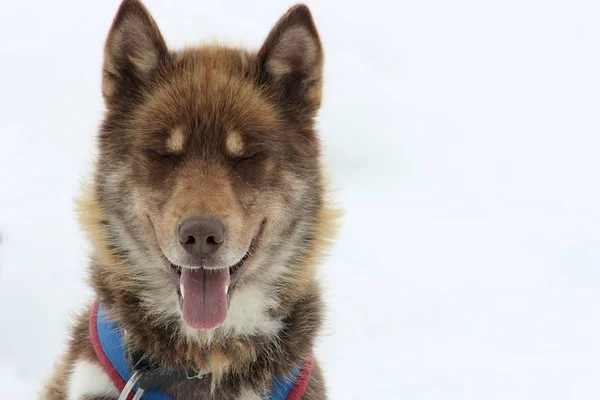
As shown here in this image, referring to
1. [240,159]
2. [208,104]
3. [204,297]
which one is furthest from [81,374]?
[208,104]

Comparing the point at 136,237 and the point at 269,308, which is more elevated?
the point at 136,237

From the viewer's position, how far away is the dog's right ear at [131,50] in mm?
3156

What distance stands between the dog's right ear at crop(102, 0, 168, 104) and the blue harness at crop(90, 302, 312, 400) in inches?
43.7

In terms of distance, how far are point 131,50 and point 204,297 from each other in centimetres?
130

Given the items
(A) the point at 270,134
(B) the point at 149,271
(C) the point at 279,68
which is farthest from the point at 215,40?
(B) the point at 149,271

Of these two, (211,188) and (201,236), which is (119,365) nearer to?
(201,236)

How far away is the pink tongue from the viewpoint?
2.89m

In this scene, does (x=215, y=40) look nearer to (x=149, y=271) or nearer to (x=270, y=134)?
(x=270, y=134)

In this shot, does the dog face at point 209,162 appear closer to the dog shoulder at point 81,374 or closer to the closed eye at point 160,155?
the closed eye at point 160,155

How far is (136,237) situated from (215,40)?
123cm

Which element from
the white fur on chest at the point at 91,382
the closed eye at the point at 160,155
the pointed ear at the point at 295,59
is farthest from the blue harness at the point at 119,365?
the pointed ear at the point at 295,59

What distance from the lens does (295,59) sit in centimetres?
340

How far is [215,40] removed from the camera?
145 inches

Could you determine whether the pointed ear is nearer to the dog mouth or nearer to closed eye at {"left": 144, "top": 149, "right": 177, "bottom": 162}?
closed eye at {"left": 144, "top": 149, "right": 177, "bottom": 162}
